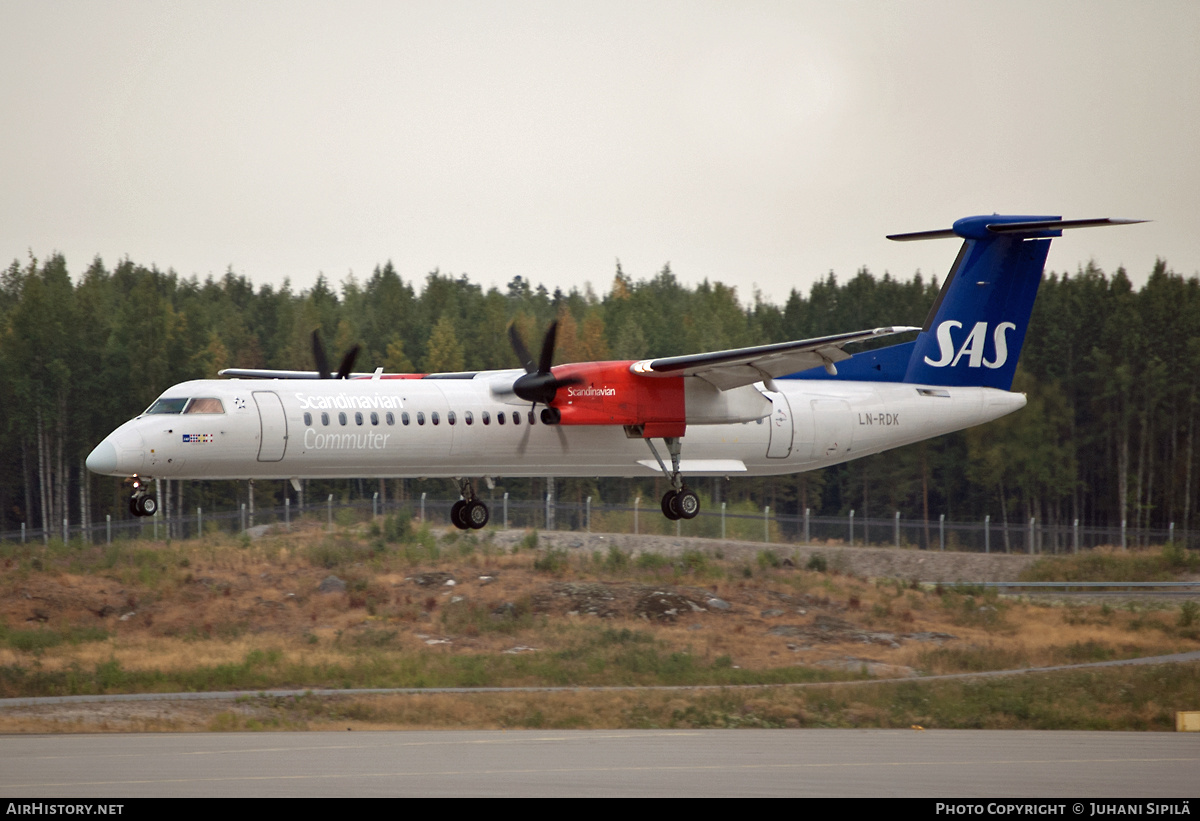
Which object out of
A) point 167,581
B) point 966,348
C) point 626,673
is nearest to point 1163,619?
point 966,348

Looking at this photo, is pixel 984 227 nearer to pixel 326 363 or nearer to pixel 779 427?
pixel 779 427

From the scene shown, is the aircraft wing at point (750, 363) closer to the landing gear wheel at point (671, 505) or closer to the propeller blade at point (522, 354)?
the propeller blade at point (522, 354)

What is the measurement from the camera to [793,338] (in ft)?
271

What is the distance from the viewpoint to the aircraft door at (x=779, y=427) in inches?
1237

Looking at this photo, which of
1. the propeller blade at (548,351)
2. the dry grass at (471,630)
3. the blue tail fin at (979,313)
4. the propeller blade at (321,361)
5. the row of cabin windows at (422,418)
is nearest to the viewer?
the row of cabin windows at (422,418)

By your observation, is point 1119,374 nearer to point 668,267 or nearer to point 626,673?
point 626,673

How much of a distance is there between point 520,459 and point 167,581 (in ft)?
77.5

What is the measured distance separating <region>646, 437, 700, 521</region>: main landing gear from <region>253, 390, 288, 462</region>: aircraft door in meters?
8.44

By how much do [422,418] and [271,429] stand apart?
318 cm

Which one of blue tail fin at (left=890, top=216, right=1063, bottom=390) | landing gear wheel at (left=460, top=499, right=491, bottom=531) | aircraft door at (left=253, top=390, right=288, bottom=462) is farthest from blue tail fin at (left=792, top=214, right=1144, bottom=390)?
aircraft door at (left=253, top=390, right=288, bottom=462)

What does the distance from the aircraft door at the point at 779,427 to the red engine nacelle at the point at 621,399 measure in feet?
8.88

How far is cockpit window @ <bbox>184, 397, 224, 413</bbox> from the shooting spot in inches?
1015

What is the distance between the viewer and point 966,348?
34000mm

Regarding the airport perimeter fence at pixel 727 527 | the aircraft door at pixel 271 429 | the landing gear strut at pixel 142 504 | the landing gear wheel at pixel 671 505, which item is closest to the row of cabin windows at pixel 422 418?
the aircraft door at pixel 271 429
